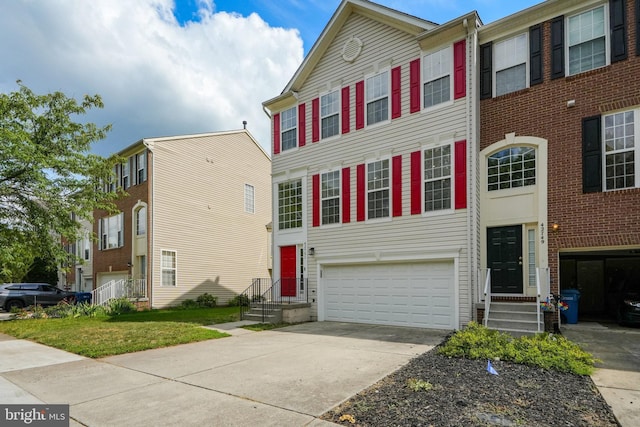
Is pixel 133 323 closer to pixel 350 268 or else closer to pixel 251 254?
pixel 350 268

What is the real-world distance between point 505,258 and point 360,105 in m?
6.50

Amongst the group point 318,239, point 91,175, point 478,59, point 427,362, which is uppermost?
point 478,59

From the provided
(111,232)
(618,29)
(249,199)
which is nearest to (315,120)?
(618,29)

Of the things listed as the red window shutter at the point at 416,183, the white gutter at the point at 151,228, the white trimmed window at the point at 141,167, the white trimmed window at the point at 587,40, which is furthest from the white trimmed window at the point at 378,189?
the white trimmed window at the point at 141,167

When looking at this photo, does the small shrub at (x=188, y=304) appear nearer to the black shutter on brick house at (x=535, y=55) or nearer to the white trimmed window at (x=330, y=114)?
the white trimmed window at (x=330, y=114)

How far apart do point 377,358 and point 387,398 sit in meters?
2.42

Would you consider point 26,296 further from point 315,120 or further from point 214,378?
point 214,378

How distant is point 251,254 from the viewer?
77.3 ft

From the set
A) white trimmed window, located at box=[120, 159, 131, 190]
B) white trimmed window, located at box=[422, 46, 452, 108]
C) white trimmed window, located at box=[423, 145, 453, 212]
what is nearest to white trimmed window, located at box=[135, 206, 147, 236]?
white trimmed window, located at box=[120, 159, 131, 190]

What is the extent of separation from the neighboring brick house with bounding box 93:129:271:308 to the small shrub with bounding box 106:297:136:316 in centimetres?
124

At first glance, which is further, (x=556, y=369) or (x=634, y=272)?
(x=634, y=272)

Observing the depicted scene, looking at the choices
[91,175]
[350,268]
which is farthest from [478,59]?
[91,175]

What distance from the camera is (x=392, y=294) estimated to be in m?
11.8

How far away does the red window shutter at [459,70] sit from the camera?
10602 millimetres
